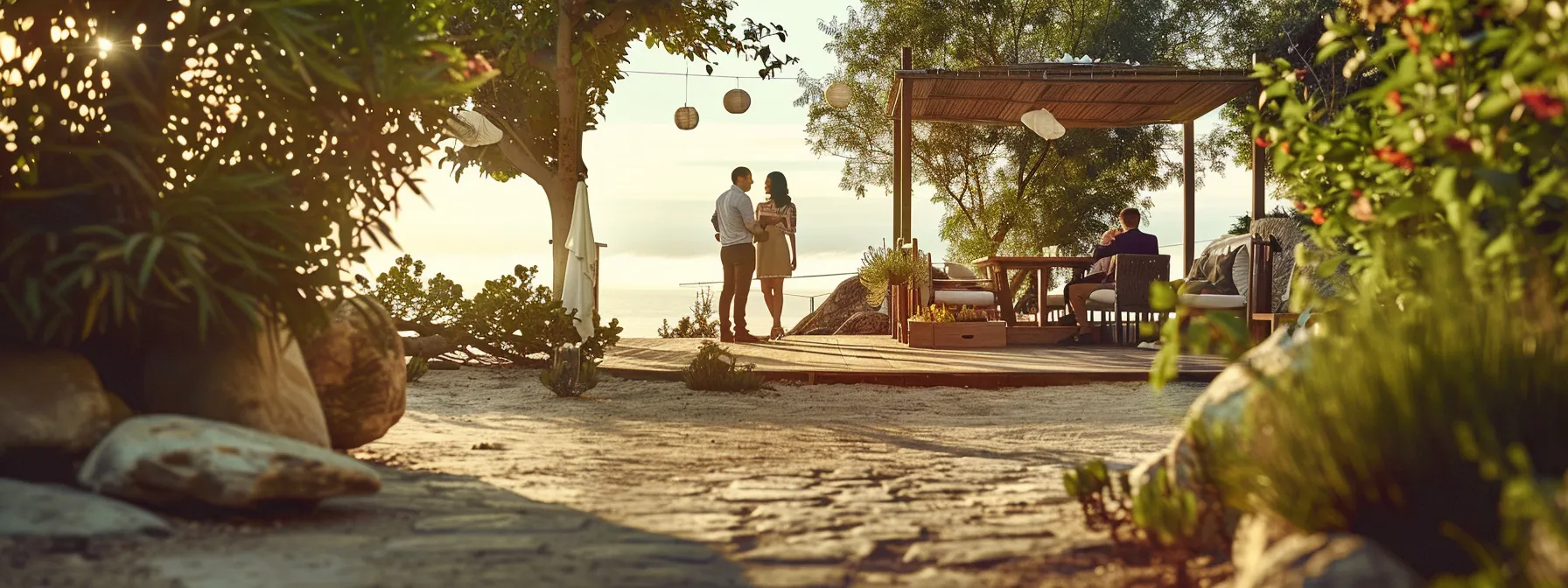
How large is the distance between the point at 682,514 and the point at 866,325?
13356 millimetres

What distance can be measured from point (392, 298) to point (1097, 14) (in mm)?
17349

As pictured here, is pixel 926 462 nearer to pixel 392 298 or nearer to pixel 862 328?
pixel 392 298

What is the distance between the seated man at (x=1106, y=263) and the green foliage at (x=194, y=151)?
948cm

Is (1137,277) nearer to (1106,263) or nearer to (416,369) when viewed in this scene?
(1106,263)

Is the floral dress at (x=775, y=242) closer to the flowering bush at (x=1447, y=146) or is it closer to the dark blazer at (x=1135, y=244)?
the dark blazer at (x=1135, y=244)

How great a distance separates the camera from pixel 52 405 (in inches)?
167

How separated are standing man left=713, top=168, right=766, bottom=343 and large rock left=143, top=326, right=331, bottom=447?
787 cm

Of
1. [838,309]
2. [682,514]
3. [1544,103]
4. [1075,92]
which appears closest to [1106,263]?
[1075,92]

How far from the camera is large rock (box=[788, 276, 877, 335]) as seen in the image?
1845 centimetres

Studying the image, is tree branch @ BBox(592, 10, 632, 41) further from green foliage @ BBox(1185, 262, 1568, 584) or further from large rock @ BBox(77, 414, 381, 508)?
green foliage @ BBox(1185, 262, 1568, 584)

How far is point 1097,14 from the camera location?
80.1ft

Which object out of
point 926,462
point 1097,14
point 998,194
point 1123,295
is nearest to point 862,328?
point 1123,295

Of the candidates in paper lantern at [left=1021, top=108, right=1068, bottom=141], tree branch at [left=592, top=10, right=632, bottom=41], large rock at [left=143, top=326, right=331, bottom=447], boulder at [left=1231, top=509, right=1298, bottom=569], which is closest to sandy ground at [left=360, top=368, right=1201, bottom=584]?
boulder at [left=1231, top=509, right=1298, bottom=569]

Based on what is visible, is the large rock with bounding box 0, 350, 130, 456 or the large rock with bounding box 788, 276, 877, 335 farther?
the large rock with bounding box 788, 276, 877, 335
